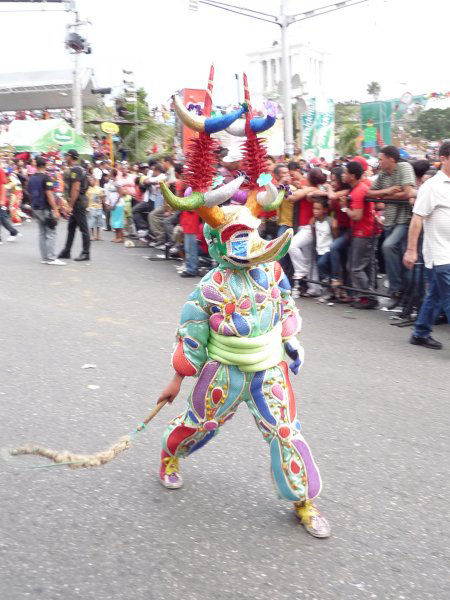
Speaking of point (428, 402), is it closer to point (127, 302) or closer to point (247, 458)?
point (247, 458)

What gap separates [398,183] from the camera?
7.93m

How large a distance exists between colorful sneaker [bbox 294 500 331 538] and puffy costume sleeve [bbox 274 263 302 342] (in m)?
0.80

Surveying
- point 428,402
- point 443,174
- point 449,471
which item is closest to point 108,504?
point 449,471

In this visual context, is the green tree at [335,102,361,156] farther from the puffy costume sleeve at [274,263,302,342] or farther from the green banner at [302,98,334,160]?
the puffy costume sleeve at [274,263,302,342]

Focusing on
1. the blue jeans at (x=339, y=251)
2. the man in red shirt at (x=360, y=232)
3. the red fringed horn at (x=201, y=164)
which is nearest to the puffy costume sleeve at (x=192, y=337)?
the red fringed horn at (x=201, y=164)

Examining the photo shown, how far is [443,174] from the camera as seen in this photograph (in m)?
6.21

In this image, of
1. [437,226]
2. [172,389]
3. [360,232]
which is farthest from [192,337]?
[360,232]

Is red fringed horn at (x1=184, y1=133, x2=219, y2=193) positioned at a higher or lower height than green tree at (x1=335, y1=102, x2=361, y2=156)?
lower

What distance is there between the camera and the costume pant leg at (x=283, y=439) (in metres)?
3.28

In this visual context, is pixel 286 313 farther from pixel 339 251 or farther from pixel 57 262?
pixel 57 262

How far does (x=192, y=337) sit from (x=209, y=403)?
1.09 ft

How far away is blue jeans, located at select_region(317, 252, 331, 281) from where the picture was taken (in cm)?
900

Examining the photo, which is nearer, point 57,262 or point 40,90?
point 57,262

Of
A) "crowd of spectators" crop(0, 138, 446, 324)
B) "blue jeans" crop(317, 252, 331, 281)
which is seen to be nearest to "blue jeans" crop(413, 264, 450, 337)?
"crowd of spectators" crop(0, 138, 446, 324)
